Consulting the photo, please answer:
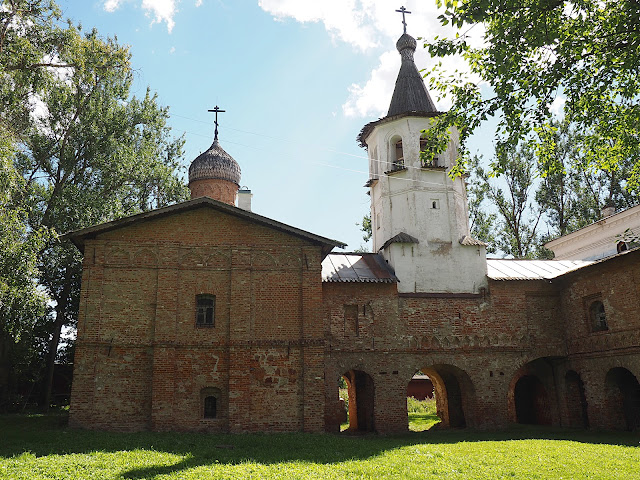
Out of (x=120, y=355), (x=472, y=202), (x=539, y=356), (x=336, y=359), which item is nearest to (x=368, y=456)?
(x=336, y=359)

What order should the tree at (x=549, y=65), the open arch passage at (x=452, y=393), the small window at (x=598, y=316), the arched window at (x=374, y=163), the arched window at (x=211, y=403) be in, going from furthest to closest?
the arched window at (x=374, y=163), the open arch passage at (x=452, y=393), the small window at (x=598, y=316), the arched window at (x=211, y=403), the tree at (x=549, y=65)

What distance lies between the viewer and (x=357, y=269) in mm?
17031

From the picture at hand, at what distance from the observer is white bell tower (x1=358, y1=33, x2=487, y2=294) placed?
56.0 feet

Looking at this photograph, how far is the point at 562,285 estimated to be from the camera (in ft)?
56.5

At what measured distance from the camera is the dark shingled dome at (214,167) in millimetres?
20641

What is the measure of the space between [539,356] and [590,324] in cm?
179

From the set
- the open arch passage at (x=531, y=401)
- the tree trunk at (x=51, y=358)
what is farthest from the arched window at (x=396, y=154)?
the tree trunk at (x=51, y=358)

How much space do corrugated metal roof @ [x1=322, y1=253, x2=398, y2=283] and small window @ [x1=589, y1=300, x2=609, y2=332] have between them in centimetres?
596

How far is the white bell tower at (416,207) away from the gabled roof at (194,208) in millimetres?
3375

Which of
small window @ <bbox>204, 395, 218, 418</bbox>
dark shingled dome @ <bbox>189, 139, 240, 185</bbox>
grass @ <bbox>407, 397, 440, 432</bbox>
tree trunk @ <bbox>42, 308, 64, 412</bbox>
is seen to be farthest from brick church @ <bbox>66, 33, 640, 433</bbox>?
tree trunk @ <bbox>42, 308, 64, 412</bbox>

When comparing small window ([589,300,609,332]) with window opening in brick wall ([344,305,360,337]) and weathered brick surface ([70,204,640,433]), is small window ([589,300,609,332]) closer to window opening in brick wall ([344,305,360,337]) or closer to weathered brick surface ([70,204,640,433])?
weathered brick surface ([70,204,640,433])

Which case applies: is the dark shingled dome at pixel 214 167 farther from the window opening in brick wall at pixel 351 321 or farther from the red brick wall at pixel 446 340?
the window opening in brick wall at pixel 351 321

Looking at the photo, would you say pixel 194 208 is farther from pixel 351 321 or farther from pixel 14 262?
pixel 351 321

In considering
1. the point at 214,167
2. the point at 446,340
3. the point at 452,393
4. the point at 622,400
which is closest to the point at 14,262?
the point at 214,167
